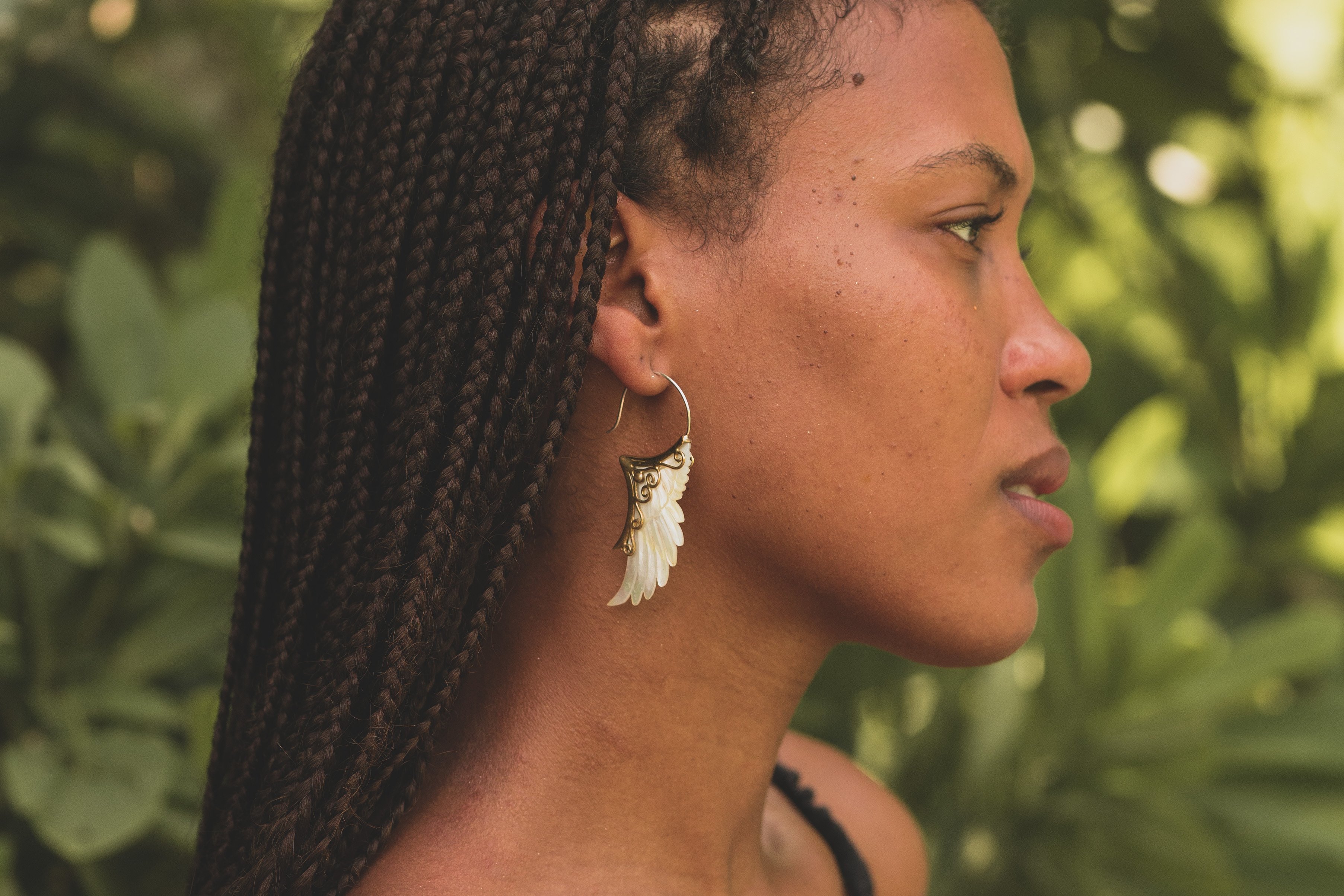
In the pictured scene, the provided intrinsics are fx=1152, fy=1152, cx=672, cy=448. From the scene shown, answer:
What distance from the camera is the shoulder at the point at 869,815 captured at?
6.02ft

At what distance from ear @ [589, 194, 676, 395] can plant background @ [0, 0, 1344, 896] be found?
0.76 metres

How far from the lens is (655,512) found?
1.25 meters

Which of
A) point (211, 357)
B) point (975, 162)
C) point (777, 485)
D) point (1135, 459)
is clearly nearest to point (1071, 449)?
point (1135, 459)

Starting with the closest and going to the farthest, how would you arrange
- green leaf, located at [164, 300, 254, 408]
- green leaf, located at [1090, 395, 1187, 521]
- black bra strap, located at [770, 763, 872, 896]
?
black bra strap, located at [770, 763, 872, 896] < green leaf, located at [164, 300, 254, 408] < green leaf, located at [1090, 395, 1187, 521]

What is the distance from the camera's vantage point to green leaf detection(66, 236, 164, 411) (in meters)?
2.35

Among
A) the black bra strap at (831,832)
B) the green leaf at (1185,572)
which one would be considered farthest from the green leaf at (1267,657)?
the black bra strap at (831,832)

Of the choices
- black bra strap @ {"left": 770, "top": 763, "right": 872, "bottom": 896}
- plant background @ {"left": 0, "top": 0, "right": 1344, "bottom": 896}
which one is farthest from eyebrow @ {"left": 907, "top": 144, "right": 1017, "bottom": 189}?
plant background @ {"left": 0, "top": 0, "right": 1344, "bottom": 896}

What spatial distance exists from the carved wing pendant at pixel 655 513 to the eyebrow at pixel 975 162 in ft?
1.34

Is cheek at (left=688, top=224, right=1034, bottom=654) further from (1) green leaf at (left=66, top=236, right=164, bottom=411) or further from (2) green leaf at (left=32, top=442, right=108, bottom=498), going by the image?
(1) green leaf at (left=66, top=236, right=164, bottom=411)

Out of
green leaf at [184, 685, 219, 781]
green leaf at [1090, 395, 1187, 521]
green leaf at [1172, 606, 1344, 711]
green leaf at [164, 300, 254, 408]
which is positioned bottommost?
green leaf at [1172, 606, 1344, 711]

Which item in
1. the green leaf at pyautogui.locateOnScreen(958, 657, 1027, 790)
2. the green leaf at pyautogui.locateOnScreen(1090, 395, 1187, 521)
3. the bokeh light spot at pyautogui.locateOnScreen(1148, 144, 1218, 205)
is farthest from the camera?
the bokeh light spot at pyautogui.locateOnScreen(1148, 144, 1218, 205)

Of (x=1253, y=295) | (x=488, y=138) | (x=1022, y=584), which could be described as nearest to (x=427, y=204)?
(x=488, y=138)

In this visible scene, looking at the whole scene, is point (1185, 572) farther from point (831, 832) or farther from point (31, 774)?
point (31, 774)

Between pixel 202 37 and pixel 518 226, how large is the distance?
3.19 metres
